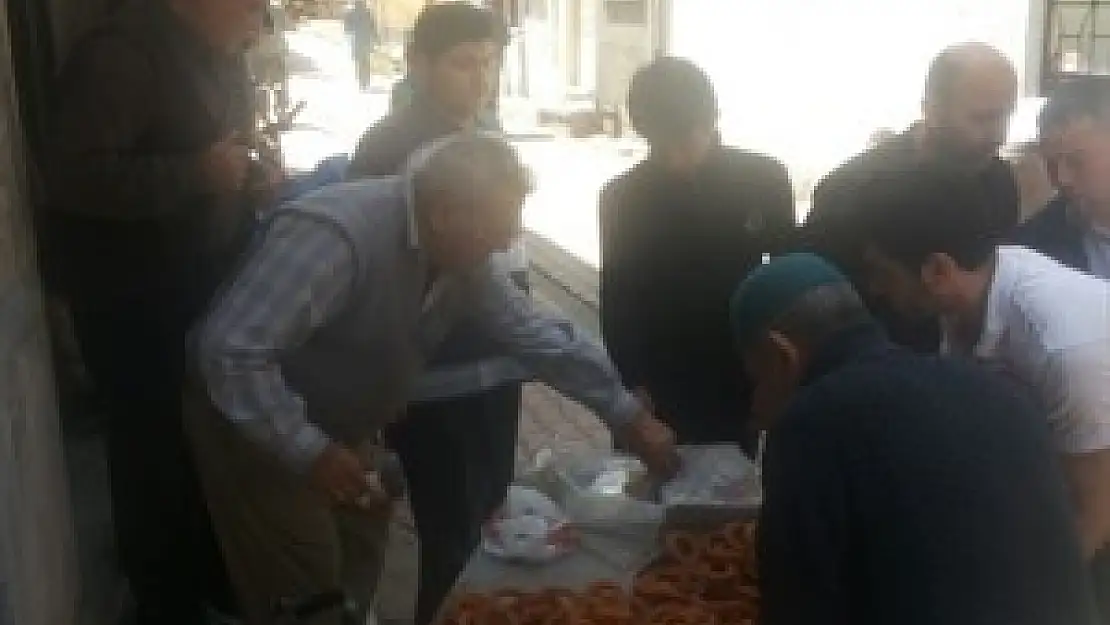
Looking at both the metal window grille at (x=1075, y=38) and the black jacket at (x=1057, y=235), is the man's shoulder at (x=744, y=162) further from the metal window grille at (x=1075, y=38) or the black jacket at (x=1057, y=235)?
the metal window grille at (x=1075, y=38)

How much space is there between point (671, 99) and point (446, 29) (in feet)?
2.26

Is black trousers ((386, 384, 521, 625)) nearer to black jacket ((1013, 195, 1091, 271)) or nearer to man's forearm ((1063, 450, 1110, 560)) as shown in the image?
black jacket ((1013, 195, 1091, 271))

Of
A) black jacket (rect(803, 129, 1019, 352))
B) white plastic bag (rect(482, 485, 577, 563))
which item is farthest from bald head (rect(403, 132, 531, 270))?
black jacket (rect(803, 129, 1019, 352))

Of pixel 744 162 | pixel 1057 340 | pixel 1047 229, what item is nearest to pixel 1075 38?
pixel 744 162

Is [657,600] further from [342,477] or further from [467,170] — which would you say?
[467,170]

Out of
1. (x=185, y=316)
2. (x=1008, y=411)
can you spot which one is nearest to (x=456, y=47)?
(x=185, y=316)

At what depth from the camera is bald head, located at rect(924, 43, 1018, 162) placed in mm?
3953

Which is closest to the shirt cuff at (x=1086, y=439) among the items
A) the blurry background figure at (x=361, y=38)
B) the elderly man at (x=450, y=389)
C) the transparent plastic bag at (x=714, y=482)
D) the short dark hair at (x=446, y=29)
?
the transparent plastic bag at (x=714, y=482)

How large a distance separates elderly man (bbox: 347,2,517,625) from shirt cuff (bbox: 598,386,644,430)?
0.35 m

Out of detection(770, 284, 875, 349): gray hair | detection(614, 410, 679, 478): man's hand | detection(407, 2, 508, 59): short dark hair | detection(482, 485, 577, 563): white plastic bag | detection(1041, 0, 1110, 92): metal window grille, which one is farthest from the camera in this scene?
detection(1041, 0, 1110, 92): metal window grille

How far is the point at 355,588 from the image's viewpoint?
3891 millimetres

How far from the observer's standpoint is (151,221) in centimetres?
408

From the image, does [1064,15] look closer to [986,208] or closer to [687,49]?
[687,49]

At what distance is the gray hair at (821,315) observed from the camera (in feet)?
7.10
